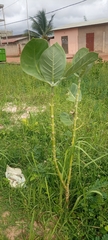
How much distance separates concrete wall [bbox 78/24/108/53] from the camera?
42.4ft

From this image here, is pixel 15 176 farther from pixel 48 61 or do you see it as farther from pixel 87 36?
pixel 87 36

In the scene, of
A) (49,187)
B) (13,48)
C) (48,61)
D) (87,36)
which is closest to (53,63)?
(48,61)

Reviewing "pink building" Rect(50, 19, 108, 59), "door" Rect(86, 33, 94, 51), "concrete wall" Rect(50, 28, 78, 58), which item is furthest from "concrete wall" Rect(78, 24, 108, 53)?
"concrete wall" Rect(50, 28, 78, 58)

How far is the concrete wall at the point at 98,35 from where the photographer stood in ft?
42.4

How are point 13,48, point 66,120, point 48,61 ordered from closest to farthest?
point 48,61 < point 66,120 < point 13,48

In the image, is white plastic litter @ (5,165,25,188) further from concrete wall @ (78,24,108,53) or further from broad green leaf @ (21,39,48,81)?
concrete wall @ (78,24,108,53)

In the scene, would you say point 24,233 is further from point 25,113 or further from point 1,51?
point 1,51

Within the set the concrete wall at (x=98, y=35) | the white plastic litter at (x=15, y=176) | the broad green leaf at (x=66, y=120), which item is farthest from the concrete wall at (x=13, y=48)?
the broad green leaf at (x=66, y=120)

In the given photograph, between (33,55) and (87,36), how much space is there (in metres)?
14.7

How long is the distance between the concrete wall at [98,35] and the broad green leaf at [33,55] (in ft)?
45.5

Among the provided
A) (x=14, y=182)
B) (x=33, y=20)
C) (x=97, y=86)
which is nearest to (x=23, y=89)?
(x=97, y=86)

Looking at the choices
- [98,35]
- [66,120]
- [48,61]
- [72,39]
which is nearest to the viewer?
[48,61]

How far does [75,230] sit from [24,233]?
265 mm

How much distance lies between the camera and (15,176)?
1.25m
